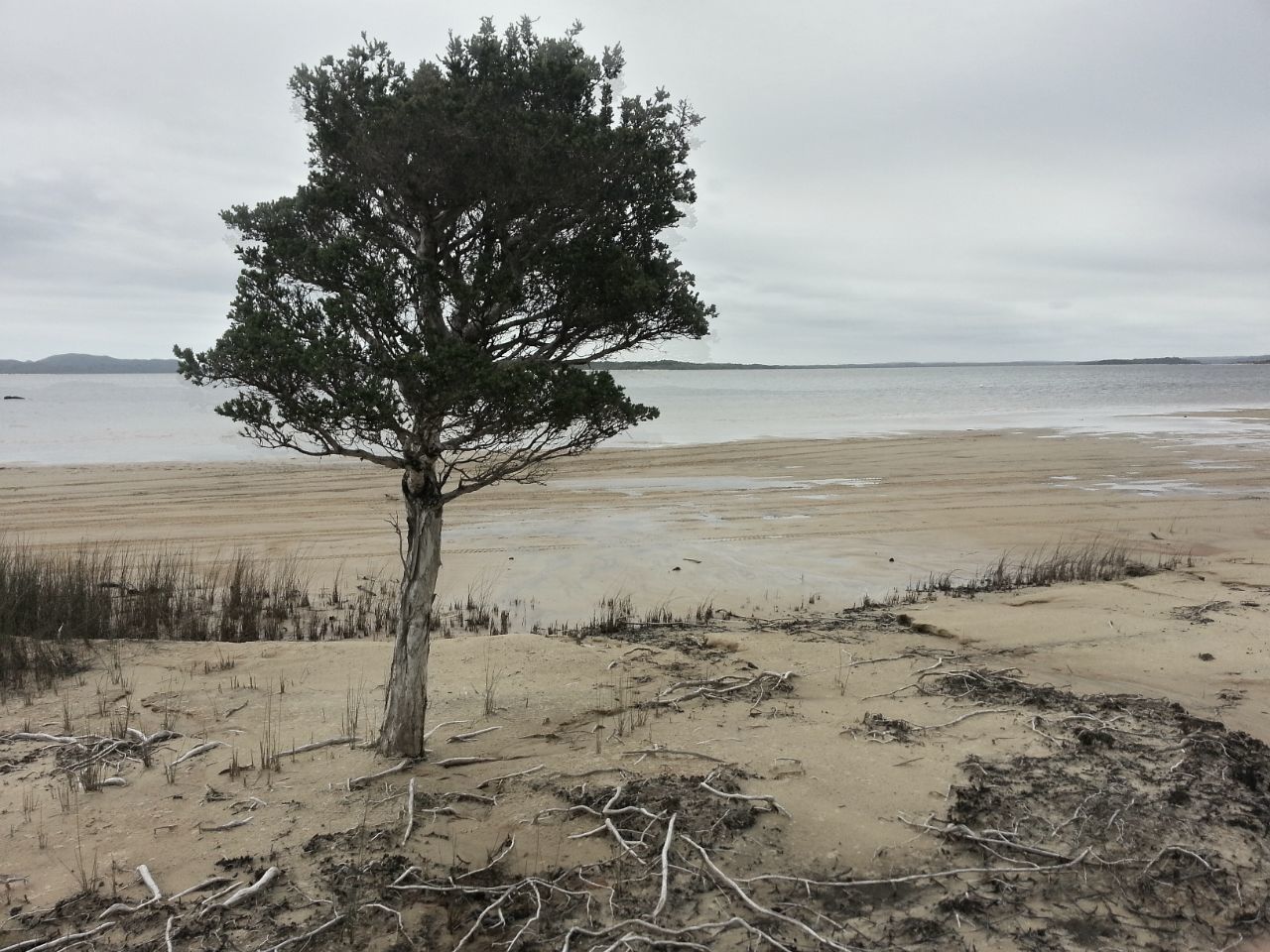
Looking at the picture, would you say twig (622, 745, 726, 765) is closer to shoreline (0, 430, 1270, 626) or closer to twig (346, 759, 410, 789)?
twig (346, 759, 410, 789)

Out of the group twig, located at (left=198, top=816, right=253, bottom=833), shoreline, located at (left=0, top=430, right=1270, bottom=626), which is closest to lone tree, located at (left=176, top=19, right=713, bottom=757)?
twig, located at (left=198, top=816, right=253, bottom=833)

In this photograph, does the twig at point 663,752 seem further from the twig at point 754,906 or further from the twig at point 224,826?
the twig at point 224,826

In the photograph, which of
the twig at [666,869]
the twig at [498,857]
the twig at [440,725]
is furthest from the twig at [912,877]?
the twig at [440,725]

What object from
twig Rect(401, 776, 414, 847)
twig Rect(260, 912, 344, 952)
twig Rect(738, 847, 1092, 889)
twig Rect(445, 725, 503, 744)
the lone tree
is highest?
the lone tree

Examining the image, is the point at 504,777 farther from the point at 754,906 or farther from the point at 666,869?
the point at 754,906

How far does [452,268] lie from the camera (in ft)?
15.3

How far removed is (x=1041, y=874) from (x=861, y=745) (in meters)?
1.65

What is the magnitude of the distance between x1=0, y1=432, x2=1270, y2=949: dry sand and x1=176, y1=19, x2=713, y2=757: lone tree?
4.38 ft

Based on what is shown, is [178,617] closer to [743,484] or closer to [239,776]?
[239,776]

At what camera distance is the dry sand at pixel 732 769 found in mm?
3807

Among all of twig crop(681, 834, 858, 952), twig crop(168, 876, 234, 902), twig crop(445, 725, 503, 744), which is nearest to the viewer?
twig crop(681, 834, 858, 952)

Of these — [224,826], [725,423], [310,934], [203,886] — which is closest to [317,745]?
[224,826]

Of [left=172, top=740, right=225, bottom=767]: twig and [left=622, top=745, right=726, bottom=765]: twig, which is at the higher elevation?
[left=172, top=740, right=225, bottom=767]: twig

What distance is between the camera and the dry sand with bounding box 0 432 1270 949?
3807 millimetres
